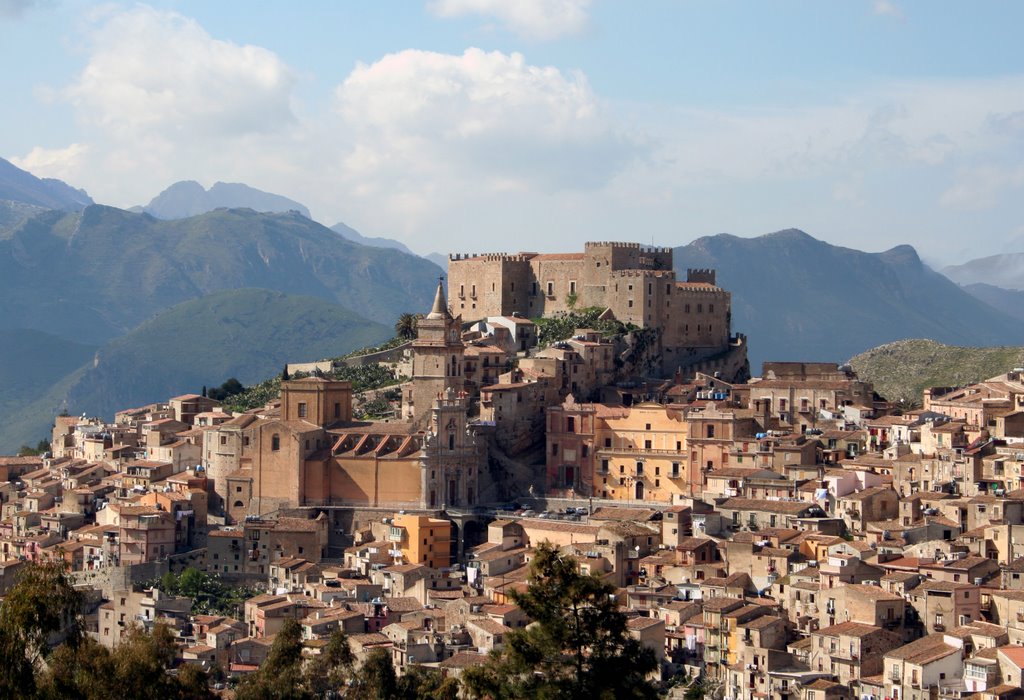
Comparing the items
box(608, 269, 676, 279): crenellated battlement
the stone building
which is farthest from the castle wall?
box(608, 269, 676, 279): crenellated battlement

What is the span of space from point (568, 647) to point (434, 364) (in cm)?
3868

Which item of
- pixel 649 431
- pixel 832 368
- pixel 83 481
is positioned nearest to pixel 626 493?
pixel 649 431

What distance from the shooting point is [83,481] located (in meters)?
79.1

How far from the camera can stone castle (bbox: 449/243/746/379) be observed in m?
86.6

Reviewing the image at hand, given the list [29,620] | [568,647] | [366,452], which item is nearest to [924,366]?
[366,452]

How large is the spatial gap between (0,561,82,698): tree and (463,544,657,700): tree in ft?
29.7

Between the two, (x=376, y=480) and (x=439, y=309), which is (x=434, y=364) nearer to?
(x=439, y=309)

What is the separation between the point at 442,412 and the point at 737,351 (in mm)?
22925

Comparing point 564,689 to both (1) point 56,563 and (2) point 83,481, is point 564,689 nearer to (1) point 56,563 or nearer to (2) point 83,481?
(1) point 56,563

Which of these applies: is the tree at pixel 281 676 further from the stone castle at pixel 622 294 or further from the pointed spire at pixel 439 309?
the stone castle at pixel 622 294

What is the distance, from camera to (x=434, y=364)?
243ft

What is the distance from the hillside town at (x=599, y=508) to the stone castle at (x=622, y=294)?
Result: 15 cm

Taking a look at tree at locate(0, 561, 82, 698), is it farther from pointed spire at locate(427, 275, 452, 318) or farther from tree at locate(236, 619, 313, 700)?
pointed spire at locate(427, 275, 452, 318)

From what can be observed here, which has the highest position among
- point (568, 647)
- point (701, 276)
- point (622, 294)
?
point (701, 276)
